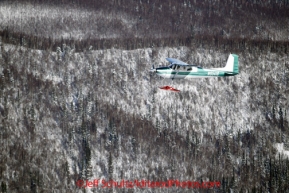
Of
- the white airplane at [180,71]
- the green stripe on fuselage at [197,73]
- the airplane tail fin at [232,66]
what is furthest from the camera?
the airplane tail fin at [232,66]

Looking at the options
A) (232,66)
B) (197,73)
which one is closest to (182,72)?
(197,73)

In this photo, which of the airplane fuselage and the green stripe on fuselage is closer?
the airplane fuselage

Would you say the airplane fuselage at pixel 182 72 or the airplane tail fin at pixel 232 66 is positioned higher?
the airplane tail fin at pixel 232 66

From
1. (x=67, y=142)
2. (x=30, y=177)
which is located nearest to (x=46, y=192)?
(x=30, y=177)

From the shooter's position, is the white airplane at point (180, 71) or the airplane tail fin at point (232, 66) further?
the airplane tail fin at point (232, 66)

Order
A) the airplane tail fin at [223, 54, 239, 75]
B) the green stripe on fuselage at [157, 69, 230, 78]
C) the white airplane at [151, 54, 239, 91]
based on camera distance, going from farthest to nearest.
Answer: the airplane tail fin at [223, 54, 239, 75], the green stripe on fuselage at [157, 69, 230, 78], the white airplane at [151, 54, 239, 91]

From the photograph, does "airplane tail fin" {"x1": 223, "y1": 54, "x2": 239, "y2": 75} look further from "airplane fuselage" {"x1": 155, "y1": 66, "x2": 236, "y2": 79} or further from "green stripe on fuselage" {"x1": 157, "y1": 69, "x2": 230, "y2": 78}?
"airplane fuselage" {"x1": 155, "y1": 66, "x2": 236, "y2": 79}

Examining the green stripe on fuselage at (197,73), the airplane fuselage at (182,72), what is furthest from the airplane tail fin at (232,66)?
the airplane fuselage at (182,72)

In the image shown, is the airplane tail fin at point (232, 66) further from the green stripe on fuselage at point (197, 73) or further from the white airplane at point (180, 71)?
the white airplane at point (180, 71)

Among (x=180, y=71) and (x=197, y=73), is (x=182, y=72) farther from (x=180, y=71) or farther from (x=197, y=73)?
(x=197, y=73)

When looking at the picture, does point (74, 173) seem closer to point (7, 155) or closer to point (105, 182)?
point (105, 182)

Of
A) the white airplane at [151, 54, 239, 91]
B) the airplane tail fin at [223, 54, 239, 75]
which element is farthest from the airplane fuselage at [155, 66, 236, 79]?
the airplane tail fin at [223, 54, 239, 75]
